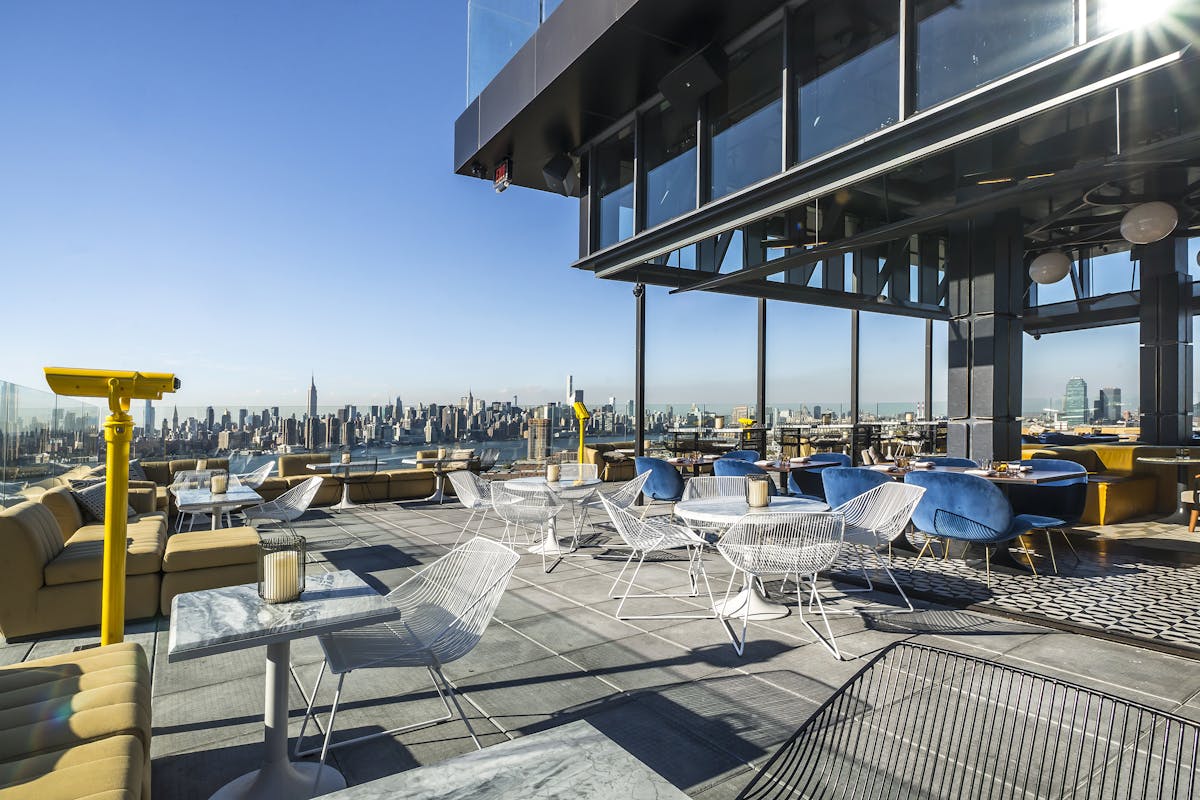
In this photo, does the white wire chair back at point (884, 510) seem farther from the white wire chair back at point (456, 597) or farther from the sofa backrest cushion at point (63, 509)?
the sofa backrest cushion at point (63, 509)

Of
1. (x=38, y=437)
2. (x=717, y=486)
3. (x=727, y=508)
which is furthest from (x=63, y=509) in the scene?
(x=717, y=486)

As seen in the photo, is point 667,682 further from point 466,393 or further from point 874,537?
point 466,393

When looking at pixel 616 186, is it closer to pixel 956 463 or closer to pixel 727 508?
pixel 727 508

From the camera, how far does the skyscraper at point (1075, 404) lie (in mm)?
13234

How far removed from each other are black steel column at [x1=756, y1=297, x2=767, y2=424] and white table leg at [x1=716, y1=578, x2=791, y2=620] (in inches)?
329

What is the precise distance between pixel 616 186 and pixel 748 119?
2.04m

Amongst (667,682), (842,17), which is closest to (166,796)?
(667,682)

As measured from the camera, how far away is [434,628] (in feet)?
8.08

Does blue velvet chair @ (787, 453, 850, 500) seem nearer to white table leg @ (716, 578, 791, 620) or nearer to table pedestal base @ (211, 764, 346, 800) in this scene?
white table leg @ (716, 578, 791, 620)

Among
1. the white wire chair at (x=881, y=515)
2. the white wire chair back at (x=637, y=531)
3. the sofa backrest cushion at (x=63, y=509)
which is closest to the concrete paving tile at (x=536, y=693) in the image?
the white wire chair back at (x=637, y=531)

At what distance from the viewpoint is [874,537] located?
4023 mm

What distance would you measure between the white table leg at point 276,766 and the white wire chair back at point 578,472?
14.3ft

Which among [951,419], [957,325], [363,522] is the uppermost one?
[957,325]

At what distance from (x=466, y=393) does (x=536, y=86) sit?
22.2 feet
